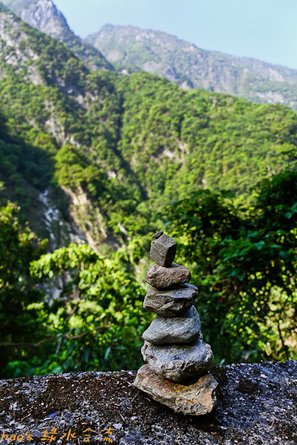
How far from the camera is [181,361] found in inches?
57.9

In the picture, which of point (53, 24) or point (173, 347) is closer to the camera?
point (173, 347)

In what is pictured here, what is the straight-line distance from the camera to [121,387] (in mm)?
1680

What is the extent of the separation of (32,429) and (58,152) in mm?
63125

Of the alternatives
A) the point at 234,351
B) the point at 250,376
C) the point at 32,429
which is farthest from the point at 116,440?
the point at 234,351

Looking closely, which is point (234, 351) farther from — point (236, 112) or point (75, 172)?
point (236, 112)

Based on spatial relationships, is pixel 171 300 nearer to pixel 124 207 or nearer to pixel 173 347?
pixel 173 347

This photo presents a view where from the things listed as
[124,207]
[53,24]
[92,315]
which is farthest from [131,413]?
[53,24]

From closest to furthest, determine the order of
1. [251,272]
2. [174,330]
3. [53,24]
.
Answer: [174,330] → [251,272] → [53,24]

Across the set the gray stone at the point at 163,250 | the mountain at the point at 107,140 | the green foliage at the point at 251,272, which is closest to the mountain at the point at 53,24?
the mountain at the point at 107,140

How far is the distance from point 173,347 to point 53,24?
578 feet

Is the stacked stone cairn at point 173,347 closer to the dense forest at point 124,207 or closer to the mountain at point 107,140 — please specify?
the dense forest at point 124,207

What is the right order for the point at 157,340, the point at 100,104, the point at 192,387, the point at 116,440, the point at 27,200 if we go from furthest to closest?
the point at 100,104 → the point at 27,200 → the point at 157,340 → the point at 192,387 → the point at 116,440

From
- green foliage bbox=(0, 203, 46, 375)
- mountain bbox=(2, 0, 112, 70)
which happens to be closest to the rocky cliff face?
green foliage bbox=(0, 203, 46, 375)

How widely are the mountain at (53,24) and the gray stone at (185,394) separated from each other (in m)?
137
